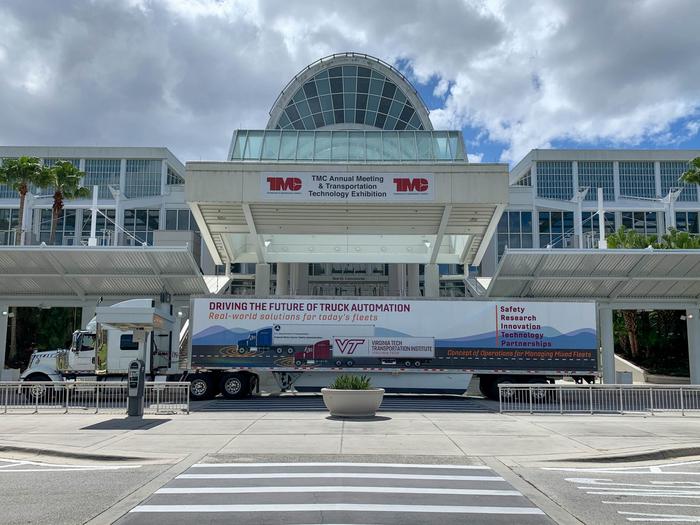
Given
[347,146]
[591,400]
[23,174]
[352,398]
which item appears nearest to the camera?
[352,398]

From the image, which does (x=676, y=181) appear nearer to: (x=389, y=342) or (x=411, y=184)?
(x=411, y=184)

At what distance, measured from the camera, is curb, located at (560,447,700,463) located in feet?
39.4

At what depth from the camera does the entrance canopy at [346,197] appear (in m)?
29.6

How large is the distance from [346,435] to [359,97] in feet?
136

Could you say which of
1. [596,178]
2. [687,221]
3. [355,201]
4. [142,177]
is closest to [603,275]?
[355,201]

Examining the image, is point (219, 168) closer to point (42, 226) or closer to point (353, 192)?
point (353, 192)

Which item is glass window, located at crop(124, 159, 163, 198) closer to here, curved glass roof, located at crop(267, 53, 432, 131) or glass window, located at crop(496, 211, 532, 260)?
curved glass roof, located at crop(267, 53, 432, 131)

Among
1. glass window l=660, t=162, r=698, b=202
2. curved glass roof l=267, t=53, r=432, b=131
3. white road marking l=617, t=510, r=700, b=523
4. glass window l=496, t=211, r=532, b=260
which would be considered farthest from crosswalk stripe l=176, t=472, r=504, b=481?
glass window l=660, t=162, r=698, b=202

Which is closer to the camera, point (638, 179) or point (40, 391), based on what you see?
point (40, 391)

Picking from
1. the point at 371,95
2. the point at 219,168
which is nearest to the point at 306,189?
the point at 219,168

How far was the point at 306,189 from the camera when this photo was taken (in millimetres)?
29719

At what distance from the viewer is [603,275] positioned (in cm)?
3056

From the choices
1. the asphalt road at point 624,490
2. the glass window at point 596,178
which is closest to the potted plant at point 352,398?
the asphalt road at point 624,490

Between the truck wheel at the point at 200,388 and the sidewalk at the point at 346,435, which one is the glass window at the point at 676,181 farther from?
the truck wheel at the point at 200,388
